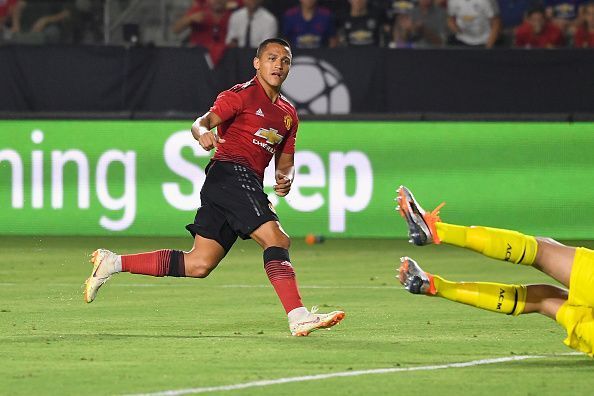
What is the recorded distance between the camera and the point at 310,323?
8750mm

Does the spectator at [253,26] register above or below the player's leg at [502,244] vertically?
above

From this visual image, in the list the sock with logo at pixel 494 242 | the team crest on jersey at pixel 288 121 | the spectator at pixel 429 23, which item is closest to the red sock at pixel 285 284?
the team crest on jersey at pixel 288 121

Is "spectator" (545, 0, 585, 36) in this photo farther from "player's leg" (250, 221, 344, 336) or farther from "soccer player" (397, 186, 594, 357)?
"soccer player" (397, 186, 594, 357)

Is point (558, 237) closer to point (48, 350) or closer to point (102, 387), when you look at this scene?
point (48, 350)

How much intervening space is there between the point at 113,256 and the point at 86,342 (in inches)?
39.2

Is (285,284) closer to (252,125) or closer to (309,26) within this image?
(252,125)

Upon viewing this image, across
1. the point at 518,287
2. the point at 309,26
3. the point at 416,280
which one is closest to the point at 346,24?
the point at 309,26

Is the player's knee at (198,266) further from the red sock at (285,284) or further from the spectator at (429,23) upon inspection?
the spectator at (429,23)

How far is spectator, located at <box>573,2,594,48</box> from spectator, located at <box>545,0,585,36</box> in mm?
222

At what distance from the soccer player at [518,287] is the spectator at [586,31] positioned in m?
10.8

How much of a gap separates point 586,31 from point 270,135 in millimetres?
9756

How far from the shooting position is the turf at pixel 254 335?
7090mm

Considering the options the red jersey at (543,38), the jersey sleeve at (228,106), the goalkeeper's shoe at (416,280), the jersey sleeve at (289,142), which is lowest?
the goalkeeper's shoe at (416,280)

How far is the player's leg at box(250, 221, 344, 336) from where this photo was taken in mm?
8758
